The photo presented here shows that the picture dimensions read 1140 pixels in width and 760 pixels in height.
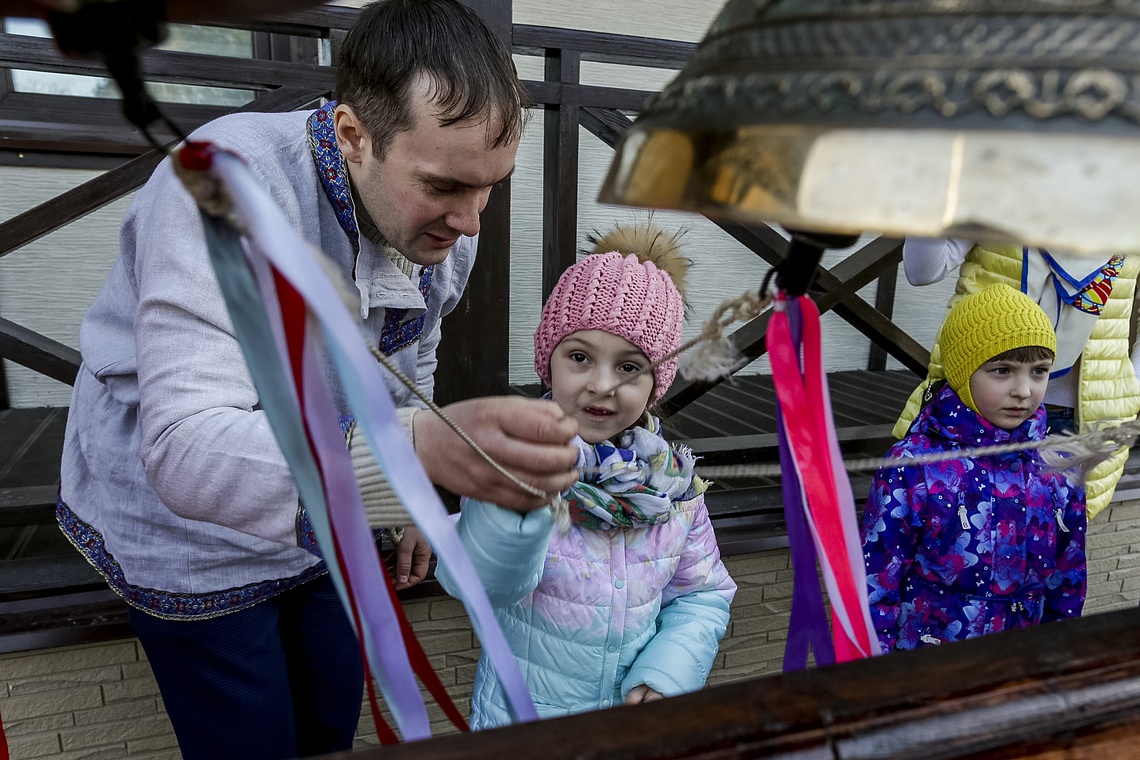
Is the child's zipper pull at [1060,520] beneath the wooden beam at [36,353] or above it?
beneath

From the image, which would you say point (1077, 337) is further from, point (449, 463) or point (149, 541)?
point (149, 541)

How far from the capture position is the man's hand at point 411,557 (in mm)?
1515

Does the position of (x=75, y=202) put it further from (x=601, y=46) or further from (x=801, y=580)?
(x=801, y=580)

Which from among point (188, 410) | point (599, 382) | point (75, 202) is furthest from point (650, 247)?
point (75, 202)

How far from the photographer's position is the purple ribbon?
2.87 feet

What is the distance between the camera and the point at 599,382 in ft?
4.47

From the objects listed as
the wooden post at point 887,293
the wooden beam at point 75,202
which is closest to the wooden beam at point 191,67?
the wooden beam at point 75,202

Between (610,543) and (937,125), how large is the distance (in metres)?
1.13

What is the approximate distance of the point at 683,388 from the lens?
7.26 feet

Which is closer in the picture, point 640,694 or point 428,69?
point 428,69

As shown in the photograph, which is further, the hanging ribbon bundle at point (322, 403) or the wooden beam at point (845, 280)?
the wooden beam at point (845, 280)

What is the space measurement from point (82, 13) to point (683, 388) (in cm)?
193

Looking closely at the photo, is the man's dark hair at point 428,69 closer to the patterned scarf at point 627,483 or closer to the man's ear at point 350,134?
the man's ear at point 350,134

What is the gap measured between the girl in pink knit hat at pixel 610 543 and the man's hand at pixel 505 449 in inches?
19.1
